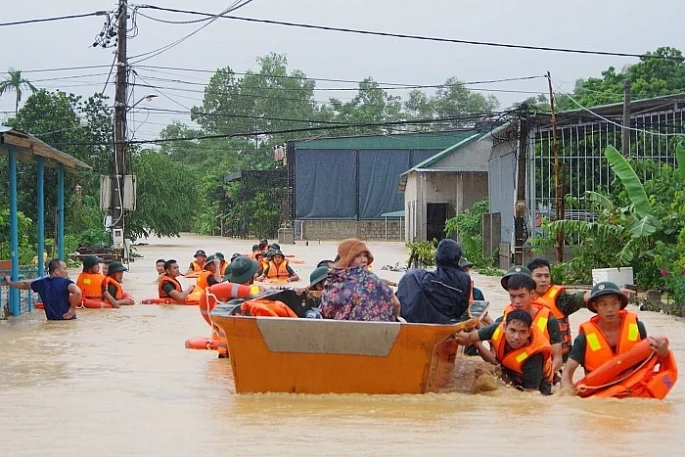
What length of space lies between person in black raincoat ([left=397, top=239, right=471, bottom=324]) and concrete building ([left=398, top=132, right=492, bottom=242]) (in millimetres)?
38508

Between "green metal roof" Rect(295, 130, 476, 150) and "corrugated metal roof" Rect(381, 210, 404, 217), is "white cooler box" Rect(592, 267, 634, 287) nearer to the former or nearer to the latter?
"corrugated metal roof" Rect(381, 210, 404, 217)

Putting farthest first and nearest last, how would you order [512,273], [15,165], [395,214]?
[395,214]
[15,165]
[512,273]

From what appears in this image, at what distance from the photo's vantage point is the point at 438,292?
376 inches

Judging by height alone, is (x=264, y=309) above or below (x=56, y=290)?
above

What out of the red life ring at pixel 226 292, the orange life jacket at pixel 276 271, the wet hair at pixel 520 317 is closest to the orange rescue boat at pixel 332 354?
the wet hair at pixel 520 317

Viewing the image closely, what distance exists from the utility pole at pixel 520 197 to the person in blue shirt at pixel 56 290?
1452 centimetres

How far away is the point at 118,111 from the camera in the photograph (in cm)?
3070

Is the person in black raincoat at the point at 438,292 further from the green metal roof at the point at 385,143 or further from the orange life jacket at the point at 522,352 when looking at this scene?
the green metal roof at the point at 385,143

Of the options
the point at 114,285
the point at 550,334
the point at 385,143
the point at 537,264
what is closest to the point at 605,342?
the point at 550,334

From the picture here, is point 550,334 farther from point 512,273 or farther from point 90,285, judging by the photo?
point 90,285

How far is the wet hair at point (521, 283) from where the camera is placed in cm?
906

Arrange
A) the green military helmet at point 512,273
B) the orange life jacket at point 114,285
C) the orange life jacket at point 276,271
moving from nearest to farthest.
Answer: the green military helmet at point 512,273 → the orange life jacket at point 114,285 → the orange life jacket at point 276,271

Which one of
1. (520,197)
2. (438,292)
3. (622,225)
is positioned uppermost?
(520,197)

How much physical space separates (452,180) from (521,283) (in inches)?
1591
